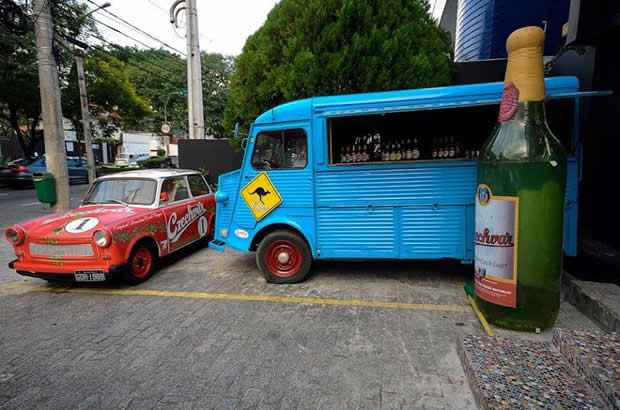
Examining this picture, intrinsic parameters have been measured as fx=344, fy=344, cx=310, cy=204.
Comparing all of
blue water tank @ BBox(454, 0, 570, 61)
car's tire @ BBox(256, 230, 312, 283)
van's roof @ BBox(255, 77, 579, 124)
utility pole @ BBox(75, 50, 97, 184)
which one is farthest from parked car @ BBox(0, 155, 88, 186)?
blue water tank @ BBox(454, 0, 570, 61)

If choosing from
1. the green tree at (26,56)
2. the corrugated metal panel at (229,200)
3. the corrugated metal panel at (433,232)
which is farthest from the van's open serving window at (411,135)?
the green tree at (26,56)

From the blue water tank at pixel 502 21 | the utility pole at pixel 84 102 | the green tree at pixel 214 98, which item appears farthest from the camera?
the green tree at pixel 214 98

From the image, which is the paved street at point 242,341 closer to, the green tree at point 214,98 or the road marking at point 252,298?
the road marking at point 252,298

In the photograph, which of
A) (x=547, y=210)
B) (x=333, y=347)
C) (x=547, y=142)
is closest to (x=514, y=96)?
(x=547, y=142)

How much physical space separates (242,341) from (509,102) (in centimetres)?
340

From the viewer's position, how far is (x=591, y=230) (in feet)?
17.2

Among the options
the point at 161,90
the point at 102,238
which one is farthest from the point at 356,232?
the point at 161,90

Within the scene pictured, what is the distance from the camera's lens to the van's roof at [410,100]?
12.7ft

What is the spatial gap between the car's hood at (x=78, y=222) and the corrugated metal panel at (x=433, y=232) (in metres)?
3.86

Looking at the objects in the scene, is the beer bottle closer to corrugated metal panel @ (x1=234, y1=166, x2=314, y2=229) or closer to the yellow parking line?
corrugated metal panel @ (x1=234, y1=166, x2=314, y2=229)

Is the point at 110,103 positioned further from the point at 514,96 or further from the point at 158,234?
the point at 514,96

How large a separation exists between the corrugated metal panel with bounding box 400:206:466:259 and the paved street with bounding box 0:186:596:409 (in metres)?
0.53

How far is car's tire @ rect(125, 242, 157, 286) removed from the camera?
4.85m

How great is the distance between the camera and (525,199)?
10.2 feet
